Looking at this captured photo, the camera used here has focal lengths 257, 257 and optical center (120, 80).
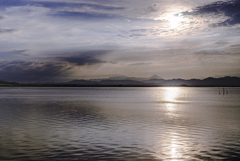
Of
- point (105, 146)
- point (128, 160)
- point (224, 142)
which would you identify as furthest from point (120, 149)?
point (224, 142)

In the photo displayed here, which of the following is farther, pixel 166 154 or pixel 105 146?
pixel 105 146

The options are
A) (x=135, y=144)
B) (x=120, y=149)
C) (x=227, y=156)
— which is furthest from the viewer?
(x=135, y=144)

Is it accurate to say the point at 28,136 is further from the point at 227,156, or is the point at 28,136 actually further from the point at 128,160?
the point at 227,156

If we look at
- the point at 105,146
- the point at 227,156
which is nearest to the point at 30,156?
the point at 105,146

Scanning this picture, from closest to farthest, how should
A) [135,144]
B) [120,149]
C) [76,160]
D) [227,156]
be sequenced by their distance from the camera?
[76,160] → [227,156] → [120,149] → [135,144]

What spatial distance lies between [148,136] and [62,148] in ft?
30.6

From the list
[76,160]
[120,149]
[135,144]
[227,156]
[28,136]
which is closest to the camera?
[76,160]

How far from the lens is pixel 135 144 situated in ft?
72.4

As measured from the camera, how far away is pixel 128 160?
1709 cm

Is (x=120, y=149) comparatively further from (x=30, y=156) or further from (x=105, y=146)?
(x=30, y=156)

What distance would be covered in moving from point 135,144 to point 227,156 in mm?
7333

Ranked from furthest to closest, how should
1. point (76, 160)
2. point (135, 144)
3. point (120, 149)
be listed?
point (135, 144), point (120, 149), point (76, 160)

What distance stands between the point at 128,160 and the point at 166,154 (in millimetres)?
3294

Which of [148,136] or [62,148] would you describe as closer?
[62,148]
